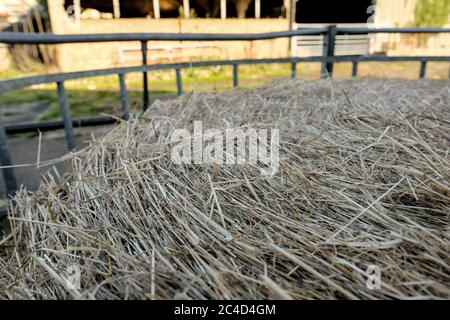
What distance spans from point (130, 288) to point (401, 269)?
53 centimetres

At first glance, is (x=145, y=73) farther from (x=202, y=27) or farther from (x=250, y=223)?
(x=202, y=27)

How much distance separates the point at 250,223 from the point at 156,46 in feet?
25.6

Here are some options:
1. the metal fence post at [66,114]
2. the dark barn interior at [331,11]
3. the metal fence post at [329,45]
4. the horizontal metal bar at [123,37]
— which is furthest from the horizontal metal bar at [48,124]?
the dark barn interior at [331,11]

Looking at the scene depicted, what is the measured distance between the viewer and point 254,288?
25.7 inches

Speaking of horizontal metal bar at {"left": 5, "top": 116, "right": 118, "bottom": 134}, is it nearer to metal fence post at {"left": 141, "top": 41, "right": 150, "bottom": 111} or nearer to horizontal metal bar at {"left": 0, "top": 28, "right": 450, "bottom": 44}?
metal fence post at {"left": 141, "top": 41, "right": 150, "bottom": 111}

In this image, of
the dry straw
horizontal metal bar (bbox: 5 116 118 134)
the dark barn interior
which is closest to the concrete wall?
the dark barn interior

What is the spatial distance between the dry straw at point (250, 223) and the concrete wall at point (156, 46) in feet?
22.5

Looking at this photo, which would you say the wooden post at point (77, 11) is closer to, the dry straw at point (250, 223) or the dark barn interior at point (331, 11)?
the dark barn interior at point (331, 11)

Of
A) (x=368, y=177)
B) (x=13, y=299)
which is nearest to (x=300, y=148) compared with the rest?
(x=368, y=177)

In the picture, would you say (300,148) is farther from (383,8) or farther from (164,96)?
(383,8)

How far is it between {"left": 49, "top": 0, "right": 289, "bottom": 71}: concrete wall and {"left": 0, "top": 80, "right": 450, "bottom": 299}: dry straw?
6.86 m

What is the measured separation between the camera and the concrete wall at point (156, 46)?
737cm

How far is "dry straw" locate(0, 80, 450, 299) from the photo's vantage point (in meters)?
0.67

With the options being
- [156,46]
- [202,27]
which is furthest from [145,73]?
[202,27]
